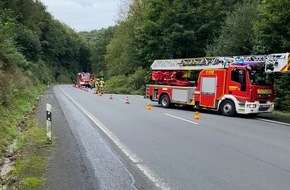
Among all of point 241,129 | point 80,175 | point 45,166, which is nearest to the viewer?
point 80,175

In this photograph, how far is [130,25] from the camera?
60.6 m

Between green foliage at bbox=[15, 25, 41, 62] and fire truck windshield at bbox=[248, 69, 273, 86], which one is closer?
fire truck windshield at bbox=[248, 69, 273, 86]

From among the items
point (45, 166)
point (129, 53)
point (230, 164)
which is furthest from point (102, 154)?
point (129, 53)

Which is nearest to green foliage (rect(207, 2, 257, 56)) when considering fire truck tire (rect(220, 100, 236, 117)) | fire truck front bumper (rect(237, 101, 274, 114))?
fire truck tire (rect(220, 100, 236, 117))

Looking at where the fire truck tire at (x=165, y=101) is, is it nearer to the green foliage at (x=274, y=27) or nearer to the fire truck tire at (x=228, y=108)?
the fire truck tire at (x=228, y=108)

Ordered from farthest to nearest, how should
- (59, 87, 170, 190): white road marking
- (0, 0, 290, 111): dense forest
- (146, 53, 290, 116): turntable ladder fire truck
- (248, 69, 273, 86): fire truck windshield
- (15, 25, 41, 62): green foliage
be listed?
1. (15, 25, 41, 62): green foliage
2. (0, 0, 290, 111): dense forest
3. (248, 69, 273, 86): fire truck windshield
4. (146, 53, 290, 116): turntable ladder fire truck
5. (59, 87, 170, 190): white road marking

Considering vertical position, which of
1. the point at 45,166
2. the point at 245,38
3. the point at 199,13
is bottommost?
the point at 45,166

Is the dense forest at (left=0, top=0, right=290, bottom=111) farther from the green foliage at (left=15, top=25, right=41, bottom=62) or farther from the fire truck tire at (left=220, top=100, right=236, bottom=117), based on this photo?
the fire truck tire at (left=220, top=100, right=236, bottom=117)

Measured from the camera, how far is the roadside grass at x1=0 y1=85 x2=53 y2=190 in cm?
701

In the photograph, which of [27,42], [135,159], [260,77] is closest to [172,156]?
[135,159]

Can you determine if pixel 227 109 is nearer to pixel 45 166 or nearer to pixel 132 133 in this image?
pixel 132 133

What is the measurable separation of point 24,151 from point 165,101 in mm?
15590

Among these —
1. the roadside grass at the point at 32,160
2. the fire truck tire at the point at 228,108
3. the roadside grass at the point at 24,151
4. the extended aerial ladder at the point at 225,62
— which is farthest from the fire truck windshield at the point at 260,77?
the roadside grass at the point at 32,160

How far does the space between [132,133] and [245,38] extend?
753 inches
